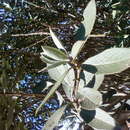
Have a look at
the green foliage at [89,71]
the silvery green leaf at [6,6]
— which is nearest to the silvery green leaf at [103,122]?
the green foliage at [89,71]

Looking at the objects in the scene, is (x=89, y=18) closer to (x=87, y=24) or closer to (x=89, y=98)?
(x=87, y=24)

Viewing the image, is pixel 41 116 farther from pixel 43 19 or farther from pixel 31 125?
pixel 43 19

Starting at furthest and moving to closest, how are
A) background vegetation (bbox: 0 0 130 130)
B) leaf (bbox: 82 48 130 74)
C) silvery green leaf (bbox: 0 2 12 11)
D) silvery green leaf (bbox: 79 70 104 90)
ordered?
1. silvery green leaf (bbox: 0 2 12 11)
2. background vegetation (bbox: 0 0 130 130)
3. silvery green leaf (bbox: 79 70 104 90)
4. leaf (bbox: 82 48 130 74)

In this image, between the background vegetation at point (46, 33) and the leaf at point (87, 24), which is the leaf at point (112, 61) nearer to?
the leaf at point (87, 24)

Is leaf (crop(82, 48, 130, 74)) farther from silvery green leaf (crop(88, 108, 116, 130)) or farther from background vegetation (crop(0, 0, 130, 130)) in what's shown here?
background vegetation (crop(0, 0, 130, 130))

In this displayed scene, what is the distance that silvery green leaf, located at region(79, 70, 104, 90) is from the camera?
2.89ft

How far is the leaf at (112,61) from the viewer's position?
0.77 meters

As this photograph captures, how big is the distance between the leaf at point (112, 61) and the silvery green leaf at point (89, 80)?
0.08 m

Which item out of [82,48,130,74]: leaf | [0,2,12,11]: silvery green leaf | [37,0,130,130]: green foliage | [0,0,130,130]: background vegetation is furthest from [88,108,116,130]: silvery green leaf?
[0,2,12,11]: silvery green leaf

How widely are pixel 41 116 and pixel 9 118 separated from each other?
1278 millimetres

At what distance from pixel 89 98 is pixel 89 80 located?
0.32 feet

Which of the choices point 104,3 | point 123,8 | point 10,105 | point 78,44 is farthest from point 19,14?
point 78,44

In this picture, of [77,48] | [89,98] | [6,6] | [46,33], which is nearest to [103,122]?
[89,98]

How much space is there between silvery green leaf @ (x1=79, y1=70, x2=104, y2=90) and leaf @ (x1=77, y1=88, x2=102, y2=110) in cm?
3
